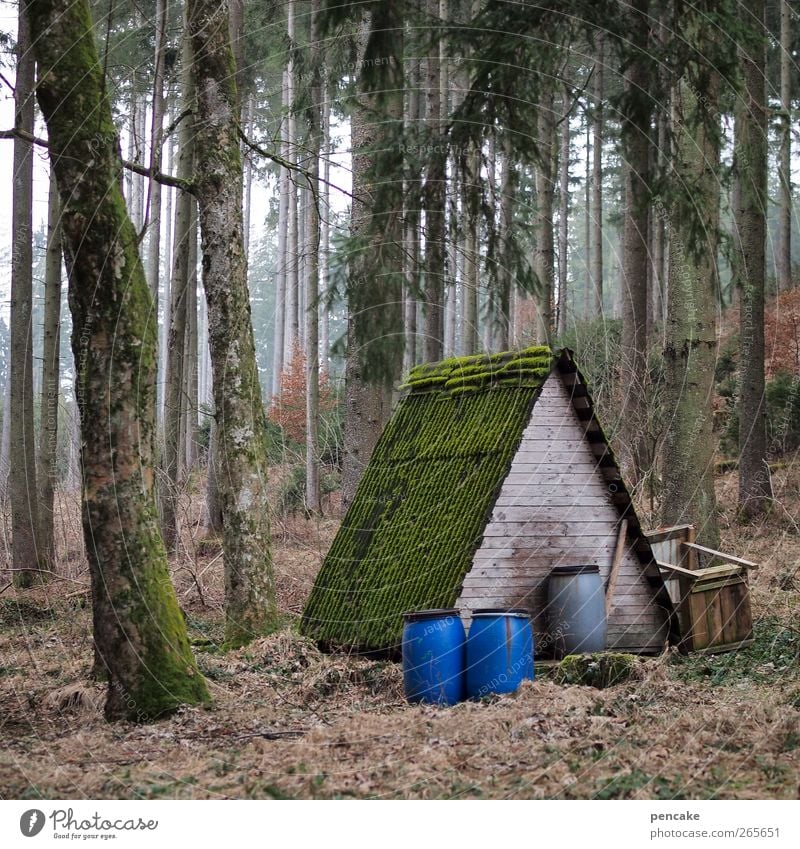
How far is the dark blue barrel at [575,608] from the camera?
8508mm

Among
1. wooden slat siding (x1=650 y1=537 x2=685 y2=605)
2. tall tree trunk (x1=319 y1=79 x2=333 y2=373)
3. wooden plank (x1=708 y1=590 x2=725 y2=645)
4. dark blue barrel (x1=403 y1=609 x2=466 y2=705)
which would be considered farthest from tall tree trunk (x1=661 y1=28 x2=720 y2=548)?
dark blue barrel (x1=403 y1=609 x2=466 y2=705)

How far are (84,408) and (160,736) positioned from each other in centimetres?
212

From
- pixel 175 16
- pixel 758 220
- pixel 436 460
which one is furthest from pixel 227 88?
pixel 175 16

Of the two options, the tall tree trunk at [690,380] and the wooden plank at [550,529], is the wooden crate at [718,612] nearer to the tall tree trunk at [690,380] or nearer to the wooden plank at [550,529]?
the wooden plank at [550,529]

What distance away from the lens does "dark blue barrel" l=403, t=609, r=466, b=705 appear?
725 centimetres

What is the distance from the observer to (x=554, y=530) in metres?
8.81

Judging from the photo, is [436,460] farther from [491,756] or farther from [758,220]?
[758,220]

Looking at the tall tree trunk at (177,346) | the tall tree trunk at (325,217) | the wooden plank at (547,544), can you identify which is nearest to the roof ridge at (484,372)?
the tall tree trunk at (325,217)

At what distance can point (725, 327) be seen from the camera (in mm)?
23078

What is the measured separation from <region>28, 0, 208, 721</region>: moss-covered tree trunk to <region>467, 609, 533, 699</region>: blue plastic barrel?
79.0 inches

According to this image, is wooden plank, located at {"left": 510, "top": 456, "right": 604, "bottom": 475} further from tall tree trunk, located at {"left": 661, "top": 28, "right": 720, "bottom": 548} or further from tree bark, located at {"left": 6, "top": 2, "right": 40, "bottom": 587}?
tree bark, located at {"left": 6, "top": 2, "right": 40, "bottom": 587}

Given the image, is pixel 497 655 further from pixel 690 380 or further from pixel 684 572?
pixel 690 380

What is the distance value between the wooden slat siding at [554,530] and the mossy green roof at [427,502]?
176 millimetres
